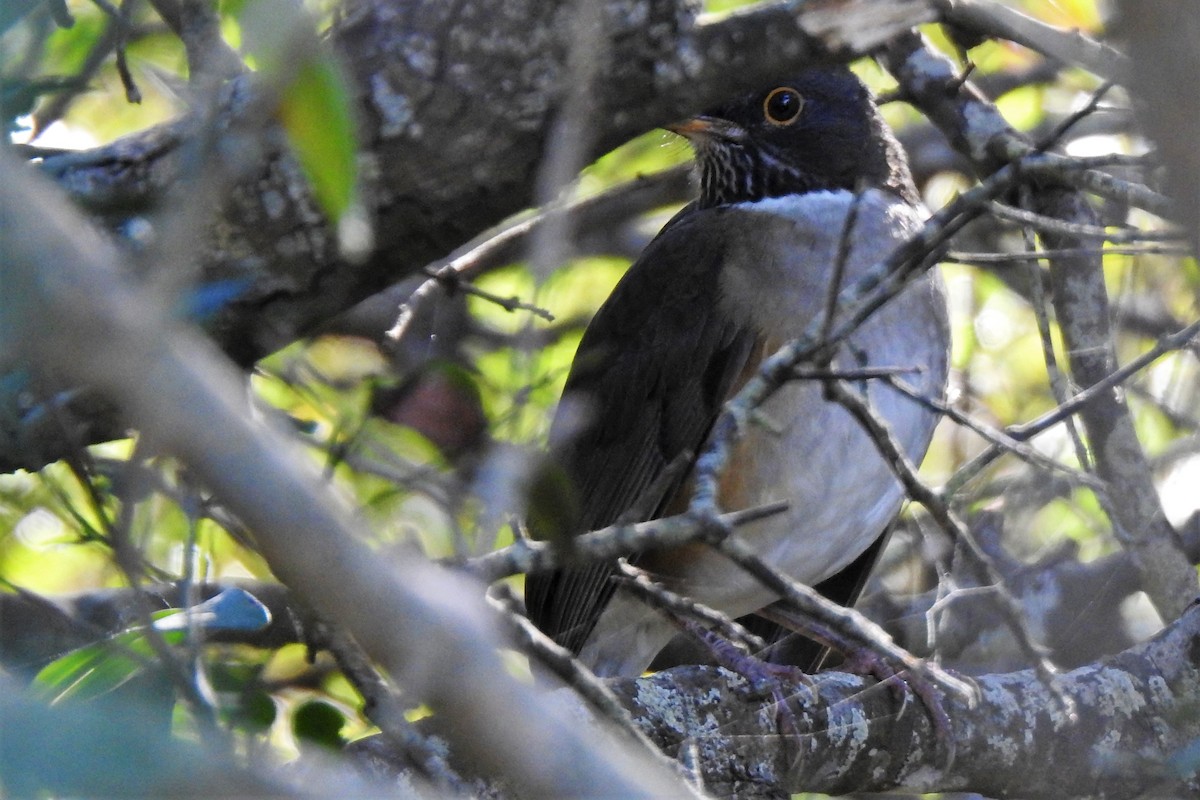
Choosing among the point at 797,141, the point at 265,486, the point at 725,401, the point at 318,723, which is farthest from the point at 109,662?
the point at 797,141

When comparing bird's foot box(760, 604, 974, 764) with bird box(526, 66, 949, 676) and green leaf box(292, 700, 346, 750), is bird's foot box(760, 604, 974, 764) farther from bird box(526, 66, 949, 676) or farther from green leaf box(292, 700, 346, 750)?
green leaf box(292, 700, 346, 750)

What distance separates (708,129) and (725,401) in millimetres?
1270

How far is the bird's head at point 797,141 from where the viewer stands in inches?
211

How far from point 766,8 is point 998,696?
214 cm

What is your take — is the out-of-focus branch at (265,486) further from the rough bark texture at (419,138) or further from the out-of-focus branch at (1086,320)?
the out-of-focus branch at (1086,320)

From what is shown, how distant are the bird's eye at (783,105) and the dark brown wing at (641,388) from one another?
0.59 metres

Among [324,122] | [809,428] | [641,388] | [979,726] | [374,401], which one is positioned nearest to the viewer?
[324,122]

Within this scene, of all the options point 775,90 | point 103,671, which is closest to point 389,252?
point 103,671

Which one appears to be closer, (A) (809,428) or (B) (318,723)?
(B) (318,723)

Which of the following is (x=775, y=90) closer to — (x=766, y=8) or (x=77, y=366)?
(x=766, y=8)

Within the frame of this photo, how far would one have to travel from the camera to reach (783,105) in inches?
212

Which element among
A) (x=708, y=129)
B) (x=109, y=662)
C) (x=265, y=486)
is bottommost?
(x=109, y=662)

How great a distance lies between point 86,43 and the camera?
155 inches

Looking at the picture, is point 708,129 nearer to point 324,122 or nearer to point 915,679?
point 915,679
